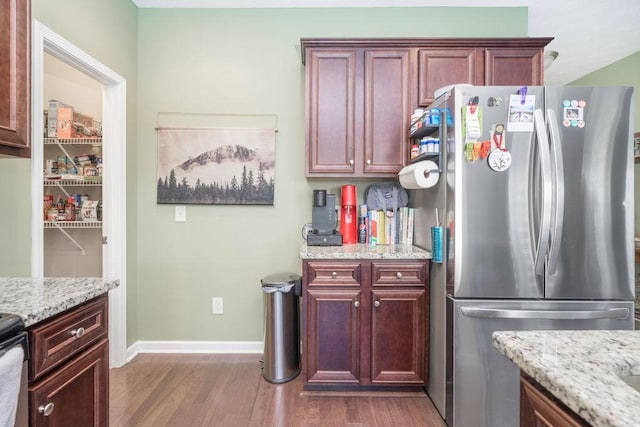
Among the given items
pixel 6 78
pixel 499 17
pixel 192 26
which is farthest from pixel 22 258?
pixel 499 17

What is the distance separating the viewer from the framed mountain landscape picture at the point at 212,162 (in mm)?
Result: 2574

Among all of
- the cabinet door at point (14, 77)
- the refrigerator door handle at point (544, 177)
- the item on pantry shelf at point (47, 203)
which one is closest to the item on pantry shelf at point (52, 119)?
the item on pantry shelf at point (47, 203)

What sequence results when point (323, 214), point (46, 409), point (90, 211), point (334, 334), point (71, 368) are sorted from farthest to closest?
1. point (90, 211)
2. point (323, 214)
3. point (334, 334)
4. point (71, 368)
5. point (46, 409)

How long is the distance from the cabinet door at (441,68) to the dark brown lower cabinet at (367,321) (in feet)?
4.10

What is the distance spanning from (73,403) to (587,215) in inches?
97.8

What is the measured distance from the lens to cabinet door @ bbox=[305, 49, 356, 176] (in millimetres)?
2270

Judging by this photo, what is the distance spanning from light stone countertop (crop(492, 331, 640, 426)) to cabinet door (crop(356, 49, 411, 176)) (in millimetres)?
1651

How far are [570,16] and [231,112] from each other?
9.79 feet

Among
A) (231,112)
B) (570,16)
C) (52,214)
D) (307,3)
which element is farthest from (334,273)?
(570,16)

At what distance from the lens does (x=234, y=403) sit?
6.49ft

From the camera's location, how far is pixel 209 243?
2.63m

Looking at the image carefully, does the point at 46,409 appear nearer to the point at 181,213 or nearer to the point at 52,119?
the point at 181,213

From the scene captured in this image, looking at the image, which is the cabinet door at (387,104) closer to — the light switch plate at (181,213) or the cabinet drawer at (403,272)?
the cabinet drawer at (403,272)

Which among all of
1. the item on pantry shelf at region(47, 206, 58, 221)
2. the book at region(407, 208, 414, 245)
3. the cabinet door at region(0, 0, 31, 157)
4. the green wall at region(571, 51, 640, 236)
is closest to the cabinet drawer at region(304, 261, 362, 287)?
the book at region(407, 208, 414, 245)
